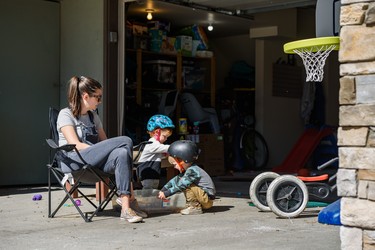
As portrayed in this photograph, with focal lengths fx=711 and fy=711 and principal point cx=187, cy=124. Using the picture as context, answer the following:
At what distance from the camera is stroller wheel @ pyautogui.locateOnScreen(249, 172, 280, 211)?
570 cm

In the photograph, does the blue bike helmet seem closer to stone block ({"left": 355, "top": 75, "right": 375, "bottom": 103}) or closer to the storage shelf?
stone block ({"left": 355, "top": 75, "right": 375, "bottom": 103})

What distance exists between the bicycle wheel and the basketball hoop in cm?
667

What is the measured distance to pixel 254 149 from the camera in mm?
11391

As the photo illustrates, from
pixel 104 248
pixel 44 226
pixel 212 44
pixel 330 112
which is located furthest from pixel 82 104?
pixel 330 112

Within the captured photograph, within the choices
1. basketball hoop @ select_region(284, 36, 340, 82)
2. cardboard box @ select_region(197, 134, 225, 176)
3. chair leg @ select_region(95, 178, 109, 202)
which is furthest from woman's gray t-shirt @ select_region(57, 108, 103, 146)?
cardboard box @ select_region(197, 134, 225, 176)

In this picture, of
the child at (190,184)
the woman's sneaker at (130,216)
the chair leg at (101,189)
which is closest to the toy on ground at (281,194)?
the child at (190,184)

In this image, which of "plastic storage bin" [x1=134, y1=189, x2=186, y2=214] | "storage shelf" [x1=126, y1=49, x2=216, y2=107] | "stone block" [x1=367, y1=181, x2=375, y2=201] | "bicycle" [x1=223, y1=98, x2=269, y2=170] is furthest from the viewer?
"bicycle" [x1=223, y1=98, x2=269, y2=170]

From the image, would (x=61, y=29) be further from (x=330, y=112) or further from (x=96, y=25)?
(x=330, y=112)

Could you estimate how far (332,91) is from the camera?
12.2 m

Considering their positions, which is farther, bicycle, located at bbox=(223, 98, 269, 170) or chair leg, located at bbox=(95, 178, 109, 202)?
bicycle, located at bbox=(223, 98, 269, 170)

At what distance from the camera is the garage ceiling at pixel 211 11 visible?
28.7ft

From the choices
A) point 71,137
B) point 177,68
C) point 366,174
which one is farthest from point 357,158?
point 177,68

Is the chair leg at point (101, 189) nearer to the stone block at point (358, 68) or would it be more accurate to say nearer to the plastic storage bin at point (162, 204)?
the plastic storage bin at point (162, 204)

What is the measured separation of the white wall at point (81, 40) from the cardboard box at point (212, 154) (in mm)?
2220
